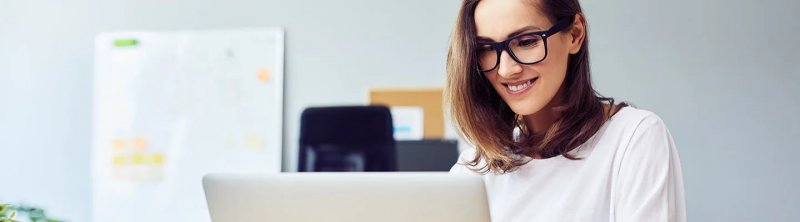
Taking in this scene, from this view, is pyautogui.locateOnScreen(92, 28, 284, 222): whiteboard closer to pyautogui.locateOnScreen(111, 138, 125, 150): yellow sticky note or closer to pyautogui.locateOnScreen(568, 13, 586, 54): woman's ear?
pyautogui.locateOnScreen(111, 138, 125, 150): yellow sticky note

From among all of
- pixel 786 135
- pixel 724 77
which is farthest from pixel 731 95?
pixel 786 135

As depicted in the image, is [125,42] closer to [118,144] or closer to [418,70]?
[118,144]

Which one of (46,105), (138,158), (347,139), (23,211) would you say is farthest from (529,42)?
(46,105)

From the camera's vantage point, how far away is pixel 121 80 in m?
2.86

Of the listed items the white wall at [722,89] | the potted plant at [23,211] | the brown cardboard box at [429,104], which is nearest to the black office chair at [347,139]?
the brown cardboard box at [429,104]

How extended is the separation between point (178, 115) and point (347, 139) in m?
0.80

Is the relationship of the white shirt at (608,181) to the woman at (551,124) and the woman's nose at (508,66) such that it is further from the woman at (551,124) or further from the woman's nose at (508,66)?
the woman's nose at (508,66)

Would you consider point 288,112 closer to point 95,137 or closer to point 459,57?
point 95,137

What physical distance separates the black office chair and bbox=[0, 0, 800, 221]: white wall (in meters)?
0.32

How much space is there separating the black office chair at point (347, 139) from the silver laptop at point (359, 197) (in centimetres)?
156

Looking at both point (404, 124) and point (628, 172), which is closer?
point (628, 172)

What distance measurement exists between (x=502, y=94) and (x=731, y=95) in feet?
5.75

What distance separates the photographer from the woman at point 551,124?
3.14 ft

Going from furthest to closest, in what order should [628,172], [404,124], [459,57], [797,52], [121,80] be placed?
[121,80]
[404,124]
[797,52]
[459,57]
[628,172]
